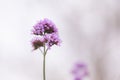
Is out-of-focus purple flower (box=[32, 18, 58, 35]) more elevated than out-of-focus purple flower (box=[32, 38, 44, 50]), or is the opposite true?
out-of-focus purple flower (box=[32, 18, 58, 35])

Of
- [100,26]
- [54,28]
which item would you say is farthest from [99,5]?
[54,28]

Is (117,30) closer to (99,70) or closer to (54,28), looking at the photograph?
(99,70)

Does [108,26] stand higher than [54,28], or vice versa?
[108,26]

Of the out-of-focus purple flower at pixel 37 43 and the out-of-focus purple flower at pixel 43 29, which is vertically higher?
the out-of-focus purple flower at pixel 43 29

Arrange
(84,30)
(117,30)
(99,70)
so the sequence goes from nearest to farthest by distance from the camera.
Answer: (99,70), (117,30), (84,30)

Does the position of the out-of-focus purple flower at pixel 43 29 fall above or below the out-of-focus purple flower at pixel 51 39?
above

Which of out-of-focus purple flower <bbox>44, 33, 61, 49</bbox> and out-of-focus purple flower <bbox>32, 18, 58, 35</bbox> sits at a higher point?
out-of-focus purple flower <bbox>32, 18, 58, 35</bbox>

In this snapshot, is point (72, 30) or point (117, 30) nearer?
point (117, 30)

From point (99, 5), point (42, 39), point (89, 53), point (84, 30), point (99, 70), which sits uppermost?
point (99, 5)
